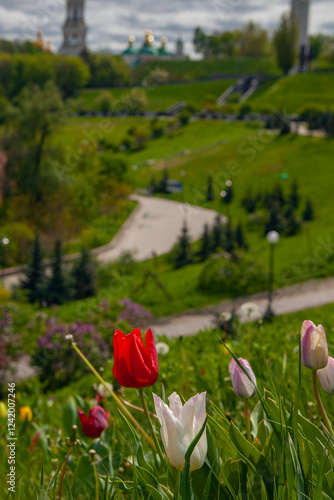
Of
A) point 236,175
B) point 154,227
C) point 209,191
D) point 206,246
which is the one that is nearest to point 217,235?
point 206,246

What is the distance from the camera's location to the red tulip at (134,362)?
4.87 feet

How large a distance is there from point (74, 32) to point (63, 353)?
98.0 meters

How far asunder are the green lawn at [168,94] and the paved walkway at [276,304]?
5146 centimetres

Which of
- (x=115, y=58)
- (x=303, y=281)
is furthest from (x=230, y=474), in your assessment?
(x=115, y=58)

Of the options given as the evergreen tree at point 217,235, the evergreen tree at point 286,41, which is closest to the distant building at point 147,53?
the evergreen tree at point 286,41

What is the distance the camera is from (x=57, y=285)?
63.7 ft

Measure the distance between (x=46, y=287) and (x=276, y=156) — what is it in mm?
24447

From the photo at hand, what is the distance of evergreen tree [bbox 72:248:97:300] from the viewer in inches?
776

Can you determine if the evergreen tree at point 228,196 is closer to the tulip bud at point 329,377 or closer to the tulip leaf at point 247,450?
the tulip bud at point 329,377

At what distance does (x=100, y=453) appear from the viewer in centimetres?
219

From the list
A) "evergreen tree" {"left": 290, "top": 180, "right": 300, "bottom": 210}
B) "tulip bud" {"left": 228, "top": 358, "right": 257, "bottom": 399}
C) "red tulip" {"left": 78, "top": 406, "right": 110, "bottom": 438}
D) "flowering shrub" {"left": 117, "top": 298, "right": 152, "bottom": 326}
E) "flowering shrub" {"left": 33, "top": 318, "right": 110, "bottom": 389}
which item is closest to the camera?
"tulip bud" {"left": 228, "top": 358, "right": 257, "bottom": 399}

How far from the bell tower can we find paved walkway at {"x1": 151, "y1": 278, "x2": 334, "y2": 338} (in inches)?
3412

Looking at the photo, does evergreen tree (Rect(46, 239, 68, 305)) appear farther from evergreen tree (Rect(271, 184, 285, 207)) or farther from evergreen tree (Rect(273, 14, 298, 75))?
evergreen tree (Rect(273, 14, 298, 75))

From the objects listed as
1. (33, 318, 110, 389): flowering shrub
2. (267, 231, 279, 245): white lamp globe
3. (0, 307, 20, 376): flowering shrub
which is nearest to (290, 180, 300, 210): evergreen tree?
(267, 231, 279, 245): white lamp globe
